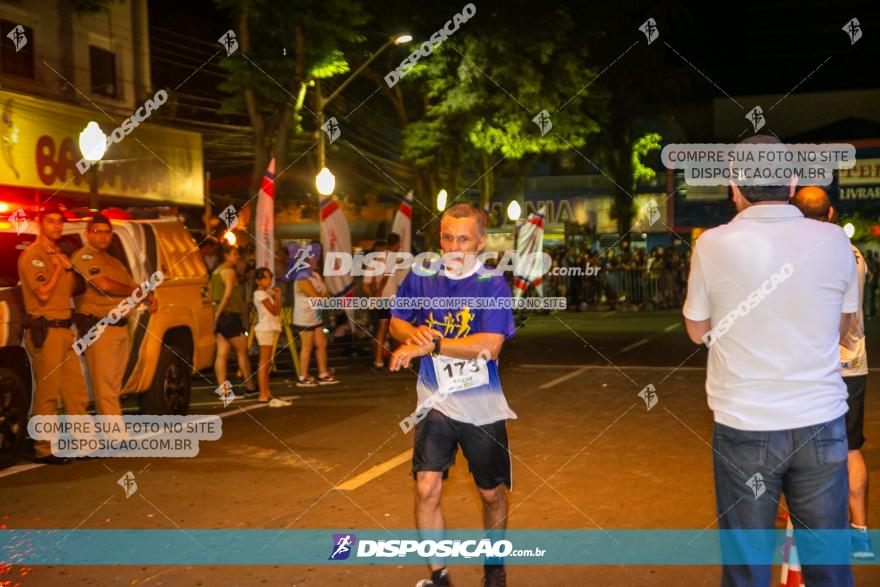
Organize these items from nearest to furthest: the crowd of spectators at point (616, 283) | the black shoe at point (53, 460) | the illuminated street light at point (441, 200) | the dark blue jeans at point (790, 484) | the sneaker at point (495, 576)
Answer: the dark blue jeans at point (790, 484) → the sneaker at point (495, 576) → the black shoe at point (53, 460) → the illuminated street light at point (441, 200) → the crowd of spectators at point (616, 283)

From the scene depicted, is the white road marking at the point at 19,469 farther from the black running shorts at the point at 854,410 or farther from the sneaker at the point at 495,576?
the black running shorts at the point at 854,410

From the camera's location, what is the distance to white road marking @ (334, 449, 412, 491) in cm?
758

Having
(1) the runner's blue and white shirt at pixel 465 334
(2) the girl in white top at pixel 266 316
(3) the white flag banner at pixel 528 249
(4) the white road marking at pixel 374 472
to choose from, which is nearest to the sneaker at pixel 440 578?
(1) the runner's blue and white shirt at pixel 465 334

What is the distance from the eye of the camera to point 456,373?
4941 millimetres

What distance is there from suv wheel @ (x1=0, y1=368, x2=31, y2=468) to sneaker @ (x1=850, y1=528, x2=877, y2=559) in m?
6.52

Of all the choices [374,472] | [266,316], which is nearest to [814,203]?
[374,472]

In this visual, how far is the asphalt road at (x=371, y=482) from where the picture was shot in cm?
548

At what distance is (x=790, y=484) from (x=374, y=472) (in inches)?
197

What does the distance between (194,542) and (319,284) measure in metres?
7.89

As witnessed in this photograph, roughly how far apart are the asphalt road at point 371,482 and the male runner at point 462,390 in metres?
0.64

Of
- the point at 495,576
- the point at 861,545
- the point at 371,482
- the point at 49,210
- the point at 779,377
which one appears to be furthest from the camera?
the point at 49,210

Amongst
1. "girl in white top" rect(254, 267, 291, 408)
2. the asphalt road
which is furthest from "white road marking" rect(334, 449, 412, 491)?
"girl in white top" rect(254, 267, 291, 408)

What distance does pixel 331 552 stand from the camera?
5844 millimetres

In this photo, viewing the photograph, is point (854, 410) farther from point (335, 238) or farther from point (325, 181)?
point (325, 181)
